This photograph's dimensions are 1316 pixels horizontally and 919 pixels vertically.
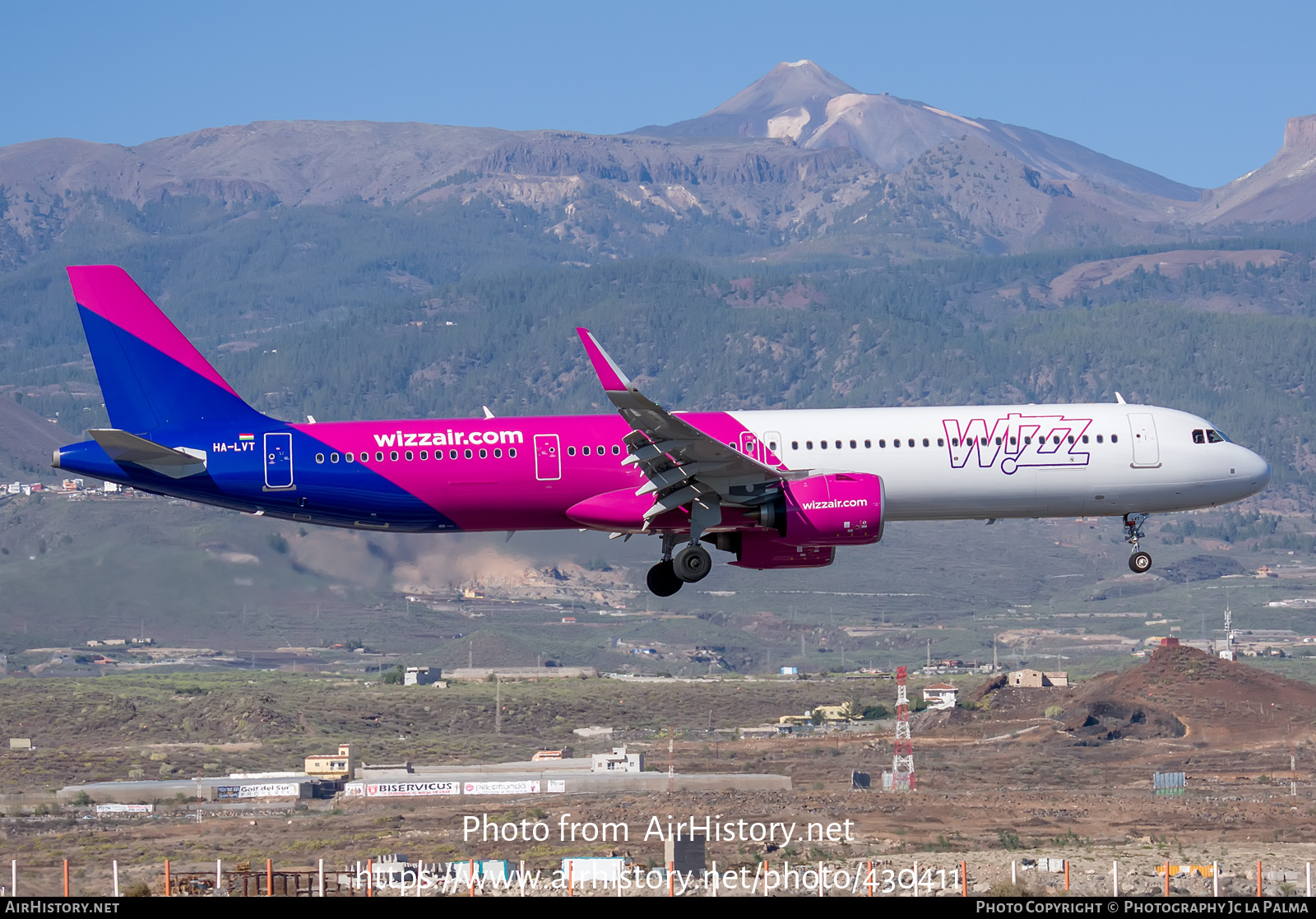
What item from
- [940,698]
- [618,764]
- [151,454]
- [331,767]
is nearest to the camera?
[151,454]

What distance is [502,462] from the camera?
172 ft

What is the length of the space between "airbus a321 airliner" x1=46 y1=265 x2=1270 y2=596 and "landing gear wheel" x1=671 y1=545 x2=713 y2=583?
2.2 inches

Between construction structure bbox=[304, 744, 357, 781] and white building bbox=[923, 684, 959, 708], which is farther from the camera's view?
white building bbox=[923, 684, 959, 708]

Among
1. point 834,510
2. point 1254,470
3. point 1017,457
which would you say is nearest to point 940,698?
point 1254,470

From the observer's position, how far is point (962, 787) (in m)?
96.0

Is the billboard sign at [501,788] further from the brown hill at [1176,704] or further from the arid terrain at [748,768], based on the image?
the brown hill at [1176,704]

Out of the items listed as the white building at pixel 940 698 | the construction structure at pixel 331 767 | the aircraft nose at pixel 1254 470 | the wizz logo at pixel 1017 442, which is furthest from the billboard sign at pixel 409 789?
the white building at pixel 940 698

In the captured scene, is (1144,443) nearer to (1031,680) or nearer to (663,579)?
(663,579)

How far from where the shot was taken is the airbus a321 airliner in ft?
170

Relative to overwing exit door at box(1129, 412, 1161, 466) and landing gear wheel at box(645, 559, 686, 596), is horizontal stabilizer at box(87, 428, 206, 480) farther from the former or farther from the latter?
overwing exit door at box(1129, 412, 1161, 466)

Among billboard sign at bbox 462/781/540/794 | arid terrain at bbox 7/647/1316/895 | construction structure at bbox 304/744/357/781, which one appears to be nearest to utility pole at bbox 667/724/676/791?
arid terrain at bbox 7/647/1316/895

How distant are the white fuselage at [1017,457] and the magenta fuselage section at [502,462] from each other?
2.47 m

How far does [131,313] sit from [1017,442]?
27850 mm
